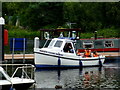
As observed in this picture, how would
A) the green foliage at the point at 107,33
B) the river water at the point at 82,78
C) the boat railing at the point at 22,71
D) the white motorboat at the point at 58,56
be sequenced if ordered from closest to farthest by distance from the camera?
the boat railing at the point at 22,71, the river water at the point at 82,78, the white motorboat at the point at 58,56, the green foliage at the point at 107,33

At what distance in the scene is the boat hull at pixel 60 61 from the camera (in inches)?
1703

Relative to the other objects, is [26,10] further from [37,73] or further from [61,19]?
[37,73]

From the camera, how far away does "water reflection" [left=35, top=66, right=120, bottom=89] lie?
105ft

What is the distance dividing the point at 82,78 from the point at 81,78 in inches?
3.2

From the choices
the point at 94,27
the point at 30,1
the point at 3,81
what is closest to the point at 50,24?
the point at 30,1

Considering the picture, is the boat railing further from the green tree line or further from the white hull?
the green tree line

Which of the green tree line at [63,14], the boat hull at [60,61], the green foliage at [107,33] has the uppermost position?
the green tree line at [63,14]

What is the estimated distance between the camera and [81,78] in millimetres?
36062

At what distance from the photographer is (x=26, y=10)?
3794 inches

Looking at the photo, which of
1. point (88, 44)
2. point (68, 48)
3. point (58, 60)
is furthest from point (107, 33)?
point (58, 60)

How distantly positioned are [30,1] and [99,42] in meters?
48.8

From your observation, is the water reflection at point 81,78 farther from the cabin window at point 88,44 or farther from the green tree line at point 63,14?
the green tree line at point 63,14

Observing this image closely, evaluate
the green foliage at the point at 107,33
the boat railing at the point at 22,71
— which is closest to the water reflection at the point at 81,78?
the boat railing at the point at 22,71

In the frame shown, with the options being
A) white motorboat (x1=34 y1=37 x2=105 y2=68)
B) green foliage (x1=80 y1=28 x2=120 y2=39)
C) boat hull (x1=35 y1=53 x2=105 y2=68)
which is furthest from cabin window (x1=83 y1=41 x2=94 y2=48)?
green foliage (x1=80 y1=28 x2=120 y2=39)
